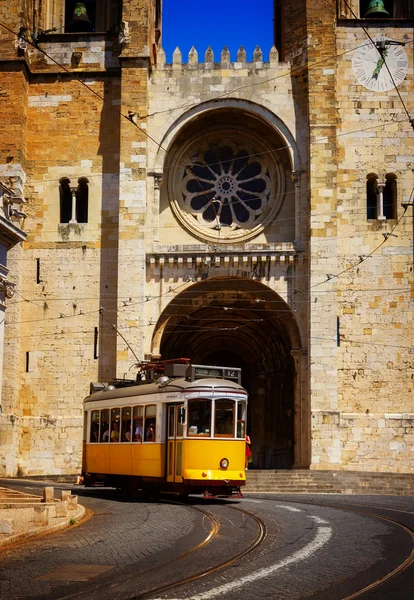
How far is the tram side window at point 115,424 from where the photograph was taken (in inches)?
784

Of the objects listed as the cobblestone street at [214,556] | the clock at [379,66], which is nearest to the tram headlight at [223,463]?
the cobblestone street at [214,556]

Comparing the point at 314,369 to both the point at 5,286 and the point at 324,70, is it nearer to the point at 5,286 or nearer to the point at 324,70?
the point at 324,70

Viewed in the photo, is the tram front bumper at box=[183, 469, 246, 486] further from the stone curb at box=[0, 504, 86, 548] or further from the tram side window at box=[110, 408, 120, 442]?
the stone curb at box=[0, 504, 86, 548]

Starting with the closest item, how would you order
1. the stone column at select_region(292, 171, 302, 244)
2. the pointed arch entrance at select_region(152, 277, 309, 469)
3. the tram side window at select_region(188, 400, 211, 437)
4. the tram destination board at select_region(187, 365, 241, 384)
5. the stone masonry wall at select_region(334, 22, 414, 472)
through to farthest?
the tram side window at select_region(188, 400, 211, 437) < the tram destination board at select_region(187, 365, 241, 384) < the stone masonry wall at select_region(334, 22, 414, 472) < the stone column at select_region(292, 171, 302, 244) < the pointed arch entrance at select_region(152, 277, 309, 469)

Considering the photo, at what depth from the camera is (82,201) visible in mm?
30609

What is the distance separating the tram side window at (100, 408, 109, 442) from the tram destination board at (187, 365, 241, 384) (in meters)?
3.19

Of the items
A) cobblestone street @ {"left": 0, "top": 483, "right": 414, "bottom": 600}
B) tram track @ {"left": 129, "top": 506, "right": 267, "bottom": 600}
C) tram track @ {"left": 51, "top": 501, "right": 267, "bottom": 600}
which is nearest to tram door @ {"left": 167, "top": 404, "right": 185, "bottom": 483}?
cobblestone street @ {"left": 0, "top": 483, "right": 414, "bottom": 600}

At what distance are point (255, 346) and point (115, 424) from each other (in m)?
16.1

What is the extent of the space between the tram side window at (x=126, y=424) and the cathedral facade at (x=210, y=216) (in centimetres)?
863

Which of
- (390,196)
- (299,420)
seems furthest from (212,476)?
(390,196)

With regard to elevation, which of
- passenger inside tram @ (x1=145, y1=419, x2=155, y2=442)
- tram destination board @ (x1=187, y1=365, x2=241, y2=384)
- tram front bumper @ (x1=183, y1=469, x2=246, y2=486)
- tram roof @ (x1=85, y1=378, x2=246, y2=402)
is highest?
tram destination board @ (x1=187, y1=365, x2=241, y2=384)

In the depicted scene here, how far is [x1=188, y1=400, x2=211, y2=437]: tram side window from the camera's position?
17.5m

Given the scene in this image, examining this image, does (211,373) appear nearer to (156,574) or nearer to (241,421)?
(241,421)

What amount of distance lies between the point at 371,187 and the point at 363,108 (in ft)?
8.07
